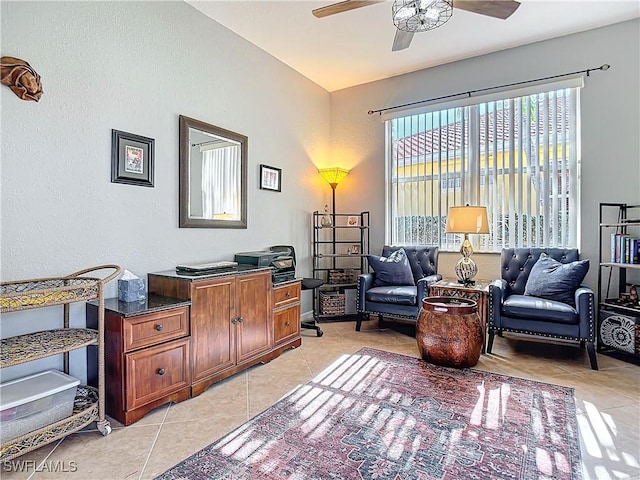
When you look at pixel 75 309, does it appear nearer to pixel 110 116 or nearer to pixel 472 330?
pixel 110 116

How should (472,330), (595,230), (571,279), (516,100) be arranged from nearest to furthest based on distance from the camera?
(472,330) → (571,279) → (595,230) → (516,100)

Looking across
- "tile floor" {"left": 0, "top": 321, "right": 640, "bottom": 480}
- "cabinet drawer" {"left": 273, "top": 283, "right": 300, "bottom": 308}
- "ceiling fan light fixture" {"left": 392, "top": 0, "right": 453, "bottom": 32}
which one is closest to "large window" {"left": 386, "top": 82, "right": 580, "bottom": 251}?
"tile floor" {"left": 0, "top": 321, "right": 640, "bottom": 480}

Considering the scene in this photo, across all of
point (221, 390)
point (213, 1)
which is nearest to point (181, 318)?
point (221, 390)

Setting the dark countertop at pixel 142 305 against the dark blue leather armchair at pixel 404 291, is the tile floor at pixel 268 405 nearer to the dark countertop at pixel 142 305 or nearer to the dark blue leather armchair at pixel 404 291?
the dark blue leather armchair at pixel 404 291

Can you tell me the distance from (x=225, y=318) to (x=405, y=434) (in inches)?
59.1

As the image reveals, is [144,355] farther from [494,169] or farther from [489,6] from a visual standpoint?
[494,169]

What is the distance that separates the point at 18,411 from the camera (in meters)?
1.75

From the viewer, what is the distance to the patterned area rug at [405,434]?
166 cm

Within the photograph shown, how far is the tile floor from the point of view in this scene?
5.59ft

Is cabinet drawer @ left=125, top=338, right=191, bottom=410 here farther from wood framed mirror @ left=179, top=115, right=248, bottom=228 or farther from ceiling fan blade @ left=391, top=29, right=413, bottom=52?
ceiling fan blade @ left=391, top=29, right=413, bottom=52

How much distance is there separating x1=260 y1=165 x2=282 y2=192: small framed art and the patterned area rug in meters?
2.18

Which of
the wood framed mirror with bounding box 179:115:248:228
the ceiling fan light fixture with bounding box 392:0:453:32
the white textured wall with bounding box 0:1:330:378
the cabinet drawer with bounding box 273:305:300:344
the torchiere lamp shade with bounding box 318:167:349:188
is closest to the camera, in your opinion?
the white textured wall with bounding box 0:1:330:378

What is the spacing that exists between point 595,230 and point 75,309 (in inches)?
179

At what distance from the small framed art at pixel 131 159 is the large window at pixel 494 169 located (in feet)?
9.97
